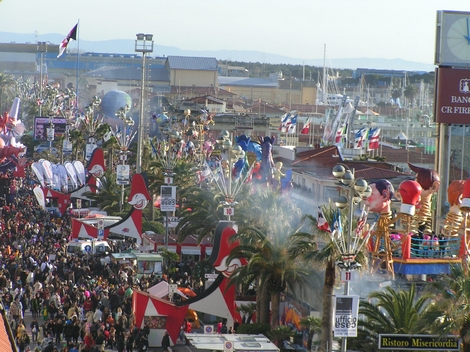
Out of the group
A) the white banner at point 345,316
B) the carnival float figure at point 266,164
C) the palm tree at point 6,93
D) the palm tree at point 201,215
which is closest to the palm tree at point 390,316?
the white banner at point 345,316

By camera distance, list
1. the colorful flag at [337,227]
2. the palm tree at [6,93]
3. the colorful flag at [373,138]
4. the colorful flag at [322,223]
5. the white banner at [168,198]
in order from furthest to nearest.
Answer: the palm tree at [6,93]
the colorful flag at [373,138]
the white banner at [168,198]
the colorful flag at [322,223]
the colorful flag at [337,227]

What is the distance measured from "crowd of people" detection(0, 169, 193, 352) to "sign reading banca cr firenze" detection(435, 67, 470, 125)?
44.1 ft

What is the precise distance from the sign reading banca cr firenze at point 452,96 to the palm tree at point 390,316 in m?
19.7

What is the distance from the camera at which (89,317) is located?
27.1m

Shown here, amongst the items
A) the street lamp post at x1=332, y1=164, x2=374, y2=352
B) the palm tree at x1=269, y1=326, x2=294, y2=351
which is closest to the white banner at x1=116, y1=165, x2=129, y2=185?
the palm tree at x1=269, y1=326, x2=294, y2=351

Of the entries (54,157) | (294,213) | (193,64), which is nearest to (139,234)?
(294,213)

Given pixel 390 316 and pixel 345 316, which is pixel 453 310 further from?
pixel 345 316

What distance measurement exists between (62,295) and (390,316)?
42.2ft

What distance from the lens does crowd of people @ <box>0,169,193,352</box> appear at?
85.1 feet

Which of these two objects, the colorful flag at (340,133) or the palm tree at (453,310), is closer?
the palm tree at (453,310)

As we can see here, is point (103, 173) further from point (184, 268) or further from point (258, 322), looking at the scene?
point (258, 322)

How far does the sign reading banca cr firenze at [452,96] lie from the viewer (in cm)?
3972

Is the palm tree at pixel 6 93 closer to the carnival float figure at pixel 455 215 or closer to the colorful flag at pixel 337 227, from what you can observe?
the carnival float figure at pixel 455 215

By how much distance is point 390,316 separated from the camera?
20953 millimetres
